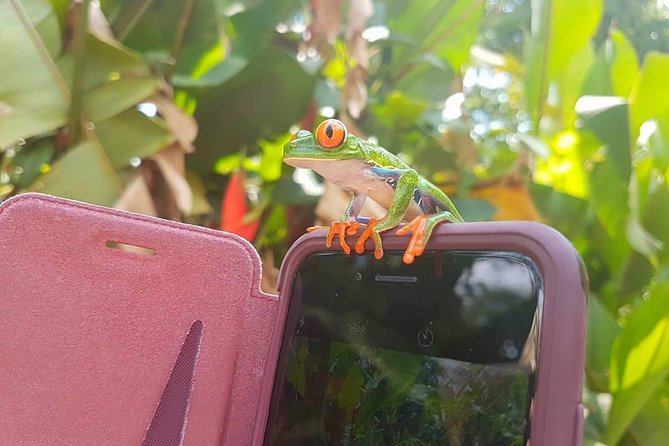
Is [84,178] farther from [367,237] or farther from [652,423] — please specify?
[652,423]

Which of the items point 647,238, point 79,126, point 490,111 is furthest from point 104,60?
point 490,111

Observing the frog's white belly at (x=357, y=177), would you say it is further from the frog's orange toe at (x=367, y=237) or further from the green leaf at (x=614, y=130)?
the green leaf at (x=614, y=130)

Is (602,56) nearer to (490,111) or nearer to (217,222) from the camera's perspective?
(217,222)

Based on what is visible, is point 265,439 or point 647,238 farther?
point 647,238

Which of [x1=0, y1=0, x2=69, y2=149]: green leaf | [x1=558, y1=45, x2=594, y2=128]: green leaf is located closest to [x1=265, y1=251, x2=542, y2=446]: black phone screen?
[x1=0, y1=0, x2=69, y2=149]: green leaf

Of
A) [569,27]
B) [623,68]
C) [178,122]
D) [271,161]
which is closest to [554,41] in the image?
[569,27]

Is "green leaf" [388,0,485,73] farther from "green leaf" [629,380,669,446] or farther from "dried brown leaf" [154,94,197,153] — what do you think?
"green leaf" [629,380,669,446]

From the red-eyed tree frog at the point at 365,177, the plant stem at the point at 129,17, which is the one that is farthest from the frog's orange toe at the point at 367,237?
the plant stem at the point at 129,17
